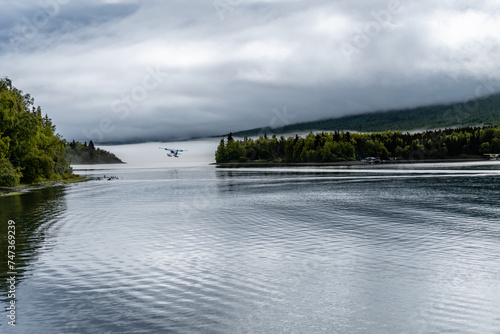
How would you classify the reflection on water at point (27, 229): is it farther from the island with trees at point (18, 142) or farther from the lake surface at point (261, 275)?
the island with trees at point (18, 142)

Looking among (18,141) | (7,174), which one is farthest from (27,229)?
(18,141)

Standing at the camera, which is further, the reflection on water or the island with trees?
the island with trees

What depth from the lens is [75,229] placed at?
1679 inches

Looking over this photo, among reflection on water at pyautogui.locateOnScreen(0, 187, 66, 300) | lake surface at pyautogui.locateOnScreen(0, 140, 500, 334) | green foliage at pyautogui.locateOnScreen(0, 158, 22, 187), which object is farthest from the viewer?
green foliage at pyautogui.locateOnScreen(0, 158, 22, 187)

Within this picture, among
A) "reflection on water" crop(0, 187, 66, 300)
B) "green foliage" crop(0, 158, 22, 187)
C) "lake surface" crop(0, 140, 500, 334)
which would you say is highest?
"green foliage" crop(0, 158, 22, 187)

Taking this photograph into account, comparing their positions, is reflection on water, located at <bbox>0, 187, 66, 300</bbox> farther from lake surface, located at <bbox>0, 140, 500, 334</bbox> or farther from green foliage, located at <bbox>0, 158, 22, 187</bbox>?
green foliage, located at <bbox>0, 158, 22, 187</bbox>

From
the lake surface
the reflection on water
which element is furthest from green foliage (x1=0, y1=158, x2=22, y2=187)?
the lake surface

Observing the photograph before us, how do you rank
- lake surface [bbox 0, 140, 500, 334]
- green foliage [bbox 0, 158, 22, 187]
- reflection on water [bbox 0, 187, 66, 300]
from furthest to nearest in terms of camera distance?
green foliage [bbox 0, 158, 22, 187], reflection on water [bbox 0, 187, 66, 300], lake surface [bbox 0, 140, 500, 334]

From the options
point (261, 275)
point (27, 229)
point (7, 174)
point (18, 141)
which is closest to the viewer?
point (261, 275)

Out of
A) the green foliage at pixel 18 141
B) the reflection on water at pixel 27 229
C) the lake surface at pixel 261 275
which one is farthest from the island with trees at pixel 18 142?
the lake surface at pixel 261 275

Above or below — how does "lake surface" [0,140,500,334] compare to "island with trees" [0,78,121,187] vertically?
below

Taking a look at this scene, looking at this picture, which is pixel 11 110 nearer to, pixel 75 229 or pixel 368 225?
pixel 75 229

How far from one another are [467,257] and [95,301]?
20.8 metres

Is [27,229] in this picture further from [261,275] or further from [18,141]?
[18,141]
